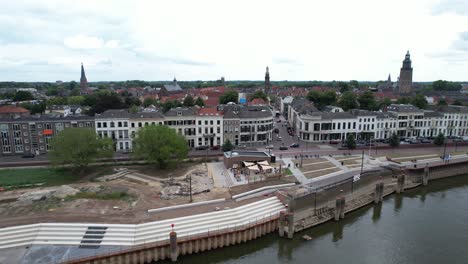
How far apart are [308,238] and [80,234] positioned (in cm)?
2798

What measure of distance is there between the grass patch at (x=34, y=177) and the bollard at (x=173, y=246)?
28.5m

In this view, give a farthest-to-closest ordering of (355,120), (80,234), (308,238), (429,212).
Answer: (355,120) < (429,212) < (308,238) < (80,234)

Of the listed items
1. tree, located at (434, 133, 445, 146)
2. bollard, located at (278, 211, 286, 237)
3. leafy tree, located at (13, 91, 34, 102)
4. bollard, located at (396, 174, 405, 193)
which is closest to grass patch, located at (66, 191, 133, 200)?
bollard, located at (278, 211, 286, 237)

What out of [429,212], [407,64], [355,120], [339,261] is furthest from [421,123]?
[407,64]

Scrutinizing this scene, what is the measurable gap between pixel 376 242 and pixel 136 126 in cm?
5801

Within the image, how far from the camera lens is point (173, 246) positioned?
33.3 meters

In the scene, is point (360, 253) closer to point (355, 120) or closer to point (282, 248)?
point (282, 248)

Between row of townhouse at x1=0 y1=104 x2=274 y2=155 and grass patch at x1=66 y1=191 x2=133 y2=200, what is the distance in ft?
70.2

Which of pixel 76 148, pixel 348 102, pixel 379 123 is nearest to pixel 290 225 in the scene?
pixel 76 148

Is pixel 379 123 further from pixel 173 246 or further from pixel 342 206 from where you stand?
pixel 173 246

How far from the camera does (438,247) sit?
1494 inches

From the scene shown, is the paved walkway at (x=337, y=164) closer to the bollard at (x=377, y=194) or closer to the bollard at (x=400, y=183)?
the bollard at (x=377, y=194)

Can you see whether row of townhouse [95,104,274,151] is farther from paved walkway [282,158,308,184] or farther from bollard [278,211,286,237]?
bollard [278,211,286,237]

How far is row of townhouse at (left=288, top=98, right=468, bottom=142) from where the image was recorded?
283ft
